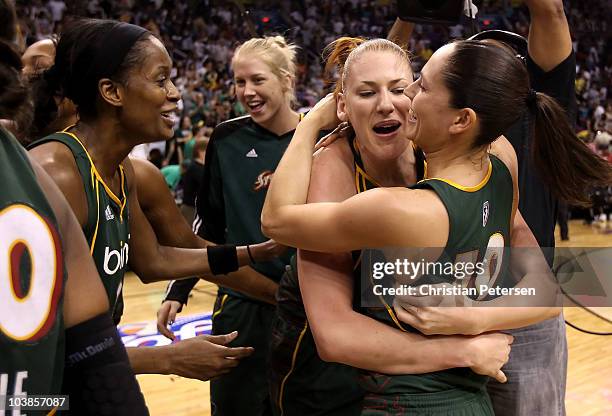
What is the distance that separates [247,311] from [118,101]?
1193 mm

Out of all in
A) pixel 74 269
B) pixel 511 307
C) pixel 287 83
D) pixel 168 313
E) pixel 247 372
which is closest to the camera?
pixel 74 269

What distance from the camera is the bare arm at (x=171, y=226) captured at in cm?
252

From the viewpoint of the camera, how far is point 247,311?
2.95 m

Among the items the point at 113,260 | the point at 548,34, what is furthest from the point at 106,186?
the point at 548,34

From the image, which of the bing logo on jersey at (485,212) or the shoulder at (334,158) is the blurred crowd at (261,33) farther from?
the bing logo on jersey at (485,212)

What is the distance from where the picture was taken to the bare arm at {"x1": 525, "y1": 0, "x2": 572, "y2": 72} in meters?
2.16

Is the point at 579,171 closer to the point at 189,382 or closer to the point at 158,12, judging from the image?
the point at 189,382

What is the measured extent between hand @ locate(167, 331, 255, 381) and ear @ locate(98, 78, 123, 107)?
2.51 ft

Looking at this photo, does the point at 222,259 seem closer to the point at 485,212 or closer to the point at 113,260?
the point at 113,260

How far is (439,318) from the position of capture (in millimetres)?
1616

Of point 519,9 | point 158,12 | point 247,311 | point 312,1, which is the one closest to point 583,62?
point 519,9

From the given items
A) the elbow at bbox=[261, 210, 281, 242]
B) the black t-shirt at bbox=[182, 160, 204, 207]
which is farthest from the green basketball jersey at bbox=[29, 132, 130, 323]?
the black t-shirt at bbox=[182, 160, 204, 207]

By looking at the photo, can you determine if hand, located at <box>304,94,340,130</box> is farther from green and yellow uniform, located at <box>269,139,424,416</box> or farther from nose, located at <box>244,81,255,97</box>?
nose, located at <box>244,81,255,97</box>

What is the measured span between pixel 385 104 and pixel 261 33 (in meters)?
12.9
